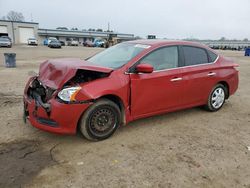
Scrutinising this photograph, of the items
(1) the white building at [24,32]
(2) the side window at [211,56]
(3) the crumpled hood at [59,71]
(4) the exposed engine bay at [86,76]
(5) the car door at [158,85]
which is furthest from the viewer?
(1) the white building at [24,32]

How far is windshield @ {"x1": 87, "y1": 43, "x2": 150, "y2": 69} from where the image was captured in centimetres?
432

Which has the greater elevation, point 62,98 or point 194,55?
point 194,55

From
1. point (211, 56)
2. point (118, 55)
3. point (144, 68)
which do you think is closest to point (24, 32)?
point (118, 55)

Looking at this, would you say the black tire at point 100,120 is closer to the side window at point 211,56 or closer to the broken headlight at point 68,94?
the broken headlight at point 68,94

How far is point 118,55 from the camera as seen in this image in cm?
467

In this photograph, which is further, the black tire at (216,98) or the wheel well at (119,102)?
the black tire at (216,98)

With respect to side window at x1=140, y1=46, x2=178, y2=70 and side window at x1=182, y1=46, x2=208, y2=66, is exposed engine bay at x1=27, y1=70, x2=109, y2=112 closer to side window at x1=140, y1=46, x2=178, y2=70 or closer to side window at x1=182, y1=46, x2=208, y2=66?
side window at x1=140, y1=46, x2=178, y2=70

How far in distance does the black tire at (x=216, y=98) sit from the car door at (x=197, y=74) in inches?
6.5

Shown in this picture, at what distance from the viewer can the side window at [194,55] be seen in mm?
4934

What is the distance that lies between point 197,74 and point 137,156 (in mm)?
2364

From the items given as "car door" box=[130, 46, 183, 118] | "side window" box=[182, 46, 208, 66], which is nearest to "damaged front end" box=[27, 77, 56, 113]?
"car door" box=[130, 46, 183, 118]

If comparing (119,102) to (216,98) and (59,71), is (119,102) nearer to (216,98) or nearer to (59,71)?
(59,71)

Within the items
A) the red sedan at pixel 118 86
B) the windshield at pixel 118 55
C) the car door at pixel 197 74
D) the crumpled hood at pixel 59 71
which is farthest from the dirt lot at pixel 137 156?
the windshield at pixel 118 55

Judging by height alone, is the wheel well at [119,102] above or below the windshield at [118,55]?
below
